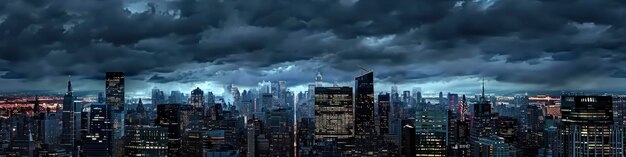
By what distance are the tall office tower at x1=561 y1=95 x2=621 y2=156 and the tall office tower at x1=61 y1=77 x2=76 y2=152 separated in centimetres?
3381

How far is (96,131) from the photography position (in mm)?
50656

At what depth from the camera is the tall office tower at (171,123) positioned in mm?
44984

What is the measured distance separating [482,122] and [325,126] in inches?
660

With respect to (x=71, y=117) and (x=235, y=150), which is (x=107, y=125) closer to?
(x=71, y=117)

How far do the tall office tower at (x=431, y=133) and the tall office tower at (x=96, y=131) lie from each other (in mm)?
22186

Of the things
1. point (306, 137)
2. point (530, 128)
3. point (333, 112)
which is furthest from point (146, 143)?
point (530, 128)

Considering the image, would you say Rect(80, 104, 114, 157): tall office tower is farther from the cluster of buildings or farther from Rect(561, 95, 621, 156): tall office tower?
Rect(561, 95, 621, 156): tall office tower

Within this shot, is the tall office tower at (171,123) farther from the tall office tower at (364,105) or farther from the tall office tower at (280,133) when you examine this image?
the tall office tower at (364,105)

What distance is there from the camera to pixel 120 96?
57.7 m

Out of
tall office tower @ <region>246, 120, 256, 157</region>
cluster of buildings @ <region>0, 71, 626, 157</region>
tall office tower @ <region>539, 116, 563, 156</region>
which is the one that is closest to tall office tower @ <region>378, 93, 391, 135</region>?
cluster of buildings @ <region>0, 71, 626, 157</region>

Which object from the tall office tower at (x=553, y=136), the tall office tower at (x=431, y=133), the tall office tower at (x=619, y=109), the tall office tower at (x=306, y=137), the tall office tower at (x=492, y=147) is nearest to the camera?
the tall office tower at (x=619, y=109)

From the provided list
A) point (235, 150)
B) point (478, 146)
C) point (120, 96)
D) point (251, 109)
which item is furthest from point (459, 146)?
point (120, 96)

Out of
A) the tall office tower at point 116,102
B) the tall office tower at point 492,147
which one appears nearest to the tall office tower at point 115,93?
the tall office tower at point 116,102

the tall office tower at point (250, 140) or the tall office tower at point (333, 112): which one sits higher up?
the tall office tower at point (333, 112)
